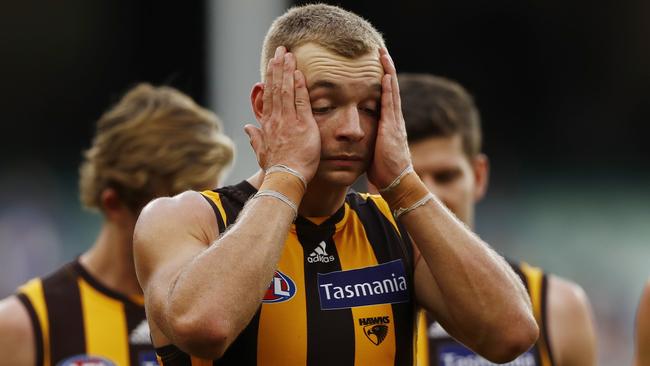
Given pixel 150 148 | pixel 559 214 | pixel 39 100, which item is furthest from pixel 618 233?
pixel 150 148

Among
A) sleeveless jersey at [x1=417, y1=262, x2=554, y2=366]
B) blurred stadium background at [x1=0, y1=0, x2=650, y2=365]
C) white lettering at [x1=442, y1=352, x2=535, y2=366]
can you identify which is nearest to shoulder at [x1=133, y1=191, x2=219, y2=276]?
sleeveless jersey at [x1=417, y1=262, x2=554, y2=366]

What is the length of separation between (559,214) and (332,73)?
14741 millimetres

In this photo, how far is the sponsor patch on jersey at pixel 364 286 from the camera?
332cm

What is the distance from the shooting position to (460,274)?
127 inches

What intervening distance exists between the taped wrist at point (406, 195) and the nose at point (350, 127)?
7.6 inches

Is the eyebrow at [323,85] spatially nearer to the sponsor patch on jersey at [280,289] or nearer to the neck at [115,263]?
the sponsor patch on jersey at [280,289]

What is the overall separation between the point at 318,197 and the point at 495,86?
17.0 meters

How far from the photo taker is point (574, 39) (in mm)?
20078

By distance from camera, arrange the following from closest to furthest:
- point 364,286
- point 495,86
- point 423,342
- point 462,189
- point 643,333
→ 1. point 364,286
2. point 643,333
3. point 423,342
4. point 462,189
5. point 495,86

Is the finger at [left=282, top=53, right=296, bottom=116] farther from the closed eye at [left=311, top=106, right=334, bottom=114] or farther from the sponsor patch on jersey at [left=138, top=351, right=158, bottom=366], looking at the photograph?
the sponsor patch on jersey at [left=138, top=351, right=158, bottom=366]

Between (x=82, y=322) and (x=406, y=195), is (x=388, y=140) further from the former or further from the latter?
(x=82, y=322)

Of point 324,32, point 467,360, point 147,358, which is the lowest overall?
point 467,360

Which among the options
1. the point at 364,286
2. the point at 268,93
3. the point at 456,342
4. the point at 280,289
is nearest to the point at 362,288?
the point at 364,286

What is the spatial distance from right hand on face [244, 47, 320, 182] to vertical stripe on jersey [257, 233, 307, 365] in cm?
37
